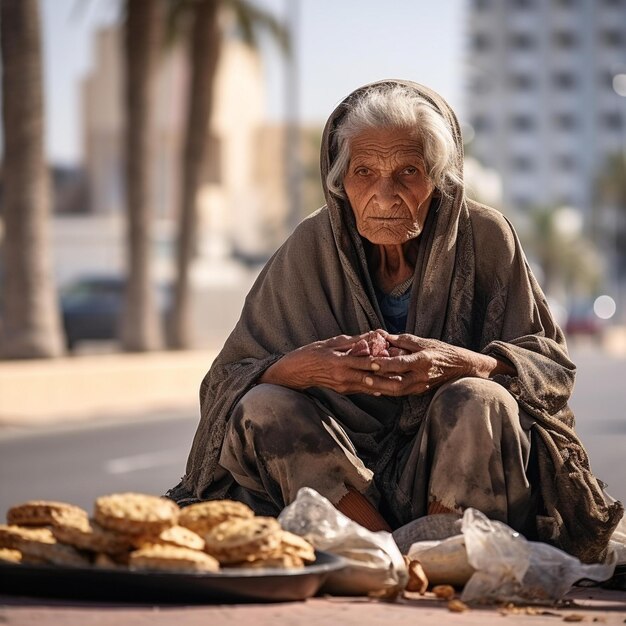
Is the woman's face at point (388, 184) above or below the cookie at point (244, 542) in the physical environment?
above

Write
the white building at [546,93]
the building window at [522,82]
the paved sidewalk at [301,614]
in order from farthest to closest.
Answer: the building window at [522,82] → the white building at [546,93] → the paved sidewalk at [301,614]

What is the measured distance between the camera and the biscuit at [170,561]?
3664 millimetres

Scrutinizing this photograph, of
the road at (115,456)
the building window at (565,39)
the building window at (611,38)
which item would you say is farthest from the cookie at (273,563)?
the building window at (611,38)

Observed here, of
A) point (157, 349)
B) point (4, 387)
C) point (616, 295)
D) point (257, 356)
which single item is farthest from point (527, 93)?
point (257, 356)

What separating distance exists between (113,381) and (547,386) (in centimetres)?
1442

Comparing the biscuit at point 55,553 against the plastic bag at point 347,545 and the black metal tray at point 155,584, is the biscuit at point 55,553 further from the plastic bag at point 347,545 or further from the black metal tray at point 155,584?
the plastic bag at point 347,545

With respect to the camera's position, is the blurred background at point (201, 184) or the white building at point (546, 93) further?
the white building at point (546, 93)

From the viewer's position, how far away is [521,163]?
129 metres

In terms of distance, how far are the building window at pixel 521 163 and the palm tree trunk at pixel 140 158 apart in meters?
107

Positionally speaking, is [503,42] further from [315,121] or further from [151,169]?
[151,169]

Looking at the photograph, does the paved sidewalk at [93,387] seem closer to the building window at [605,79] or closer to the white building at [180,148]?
the white building at [180,148]

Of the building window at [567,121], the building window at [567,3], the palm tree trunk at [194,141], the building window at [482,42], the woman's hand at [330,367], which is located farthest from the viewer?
the building window at [482,42]

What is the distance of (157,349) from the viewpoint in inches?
974

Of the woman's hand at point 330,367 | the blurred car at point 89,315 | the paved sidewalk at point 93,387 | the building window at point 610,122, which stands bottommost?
the blurred car at point 89,315
